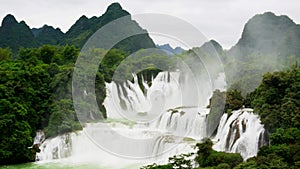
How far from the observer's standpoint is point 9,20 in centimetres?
3105

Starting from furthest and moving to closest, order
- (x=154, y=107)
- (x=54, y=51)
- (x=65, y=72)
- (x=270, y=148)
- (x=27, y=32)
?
(x=27, y=32) → (x=54, y=51) → (x=65, y=72) → (x=154, y=107) → (x=270, y=148)

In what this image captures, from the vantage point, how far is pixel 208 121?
9961 mm

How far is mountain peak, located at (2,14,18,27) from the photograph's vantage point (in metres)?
31.0

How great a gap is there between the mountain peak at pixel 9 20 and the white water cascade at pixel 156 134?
21.6 metres

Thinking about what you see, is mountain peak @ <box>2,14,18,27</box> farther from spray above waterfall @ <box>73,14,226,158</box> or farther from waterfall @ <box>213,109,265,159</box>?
waterfall @ <box>213,109,265,159</box>

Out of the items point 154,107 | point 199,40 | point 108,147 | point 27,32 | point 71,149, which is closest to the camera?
point 199,40

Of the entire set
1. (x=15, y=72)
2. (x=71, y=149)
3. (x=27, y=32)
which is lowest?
(x=71, y=149)

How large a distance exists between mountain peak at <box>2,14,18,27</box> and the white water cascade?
2161 centimetres

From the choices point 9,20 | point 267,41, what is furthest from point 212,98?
point 9,20

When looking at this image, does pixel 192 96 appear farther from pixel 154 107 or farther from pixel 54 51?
pixel 54 51

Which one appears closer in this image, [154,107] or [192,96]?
[192,96]

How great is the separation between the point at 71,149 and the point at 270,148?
5559 millimetres

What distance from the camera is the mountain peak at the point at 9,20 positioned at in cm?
3103

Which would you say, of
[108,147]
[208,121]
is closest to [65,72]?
[108,147]
